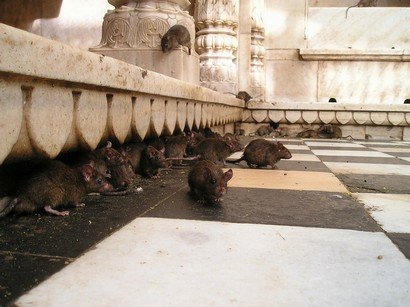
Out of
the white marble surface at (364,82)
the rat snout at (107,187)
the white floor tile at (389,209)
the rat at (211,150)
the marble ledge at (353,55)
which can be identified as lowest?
the white floor tile at (389,209)

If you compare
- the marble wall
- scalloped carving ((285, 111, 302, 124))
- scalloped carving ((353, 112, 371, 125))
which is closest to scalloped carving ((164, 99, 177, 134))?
the marble wall

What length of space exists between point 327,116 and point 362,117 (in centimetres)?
64

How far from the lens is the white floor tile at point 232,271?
94 cm

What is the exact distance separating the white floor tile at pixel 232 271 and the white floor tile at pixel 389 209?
166 mm

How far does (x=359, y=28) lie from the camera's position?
959 centimetres

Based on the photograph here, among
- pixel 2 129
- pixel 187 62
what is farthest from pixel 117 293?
pixel 187 62

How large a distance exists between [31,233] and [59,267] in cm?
38

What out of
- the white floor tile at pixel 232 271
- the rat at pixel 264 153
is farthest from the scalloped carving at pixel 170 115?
the white floor tile at pixel 232 271

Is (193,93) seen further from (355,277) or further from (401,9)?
(401,9)

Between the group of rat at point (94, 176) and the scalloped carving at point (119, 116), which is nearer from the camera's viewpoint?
the group of rat at point (94, 176)

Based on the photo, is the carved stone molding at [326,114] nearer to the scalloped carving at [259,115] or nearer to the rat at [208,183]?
the scalloped carving at [259,115]

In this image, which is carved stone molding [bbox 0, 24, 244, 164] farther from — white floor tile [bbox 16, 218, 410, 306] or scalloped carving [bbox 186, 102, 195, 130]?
scalloped carving [bbox 186, 102, 195, 130]

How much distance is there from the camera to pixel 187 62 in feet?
15.4

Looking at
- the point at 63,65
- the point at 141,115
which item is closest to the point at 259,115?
the point at 141,115
